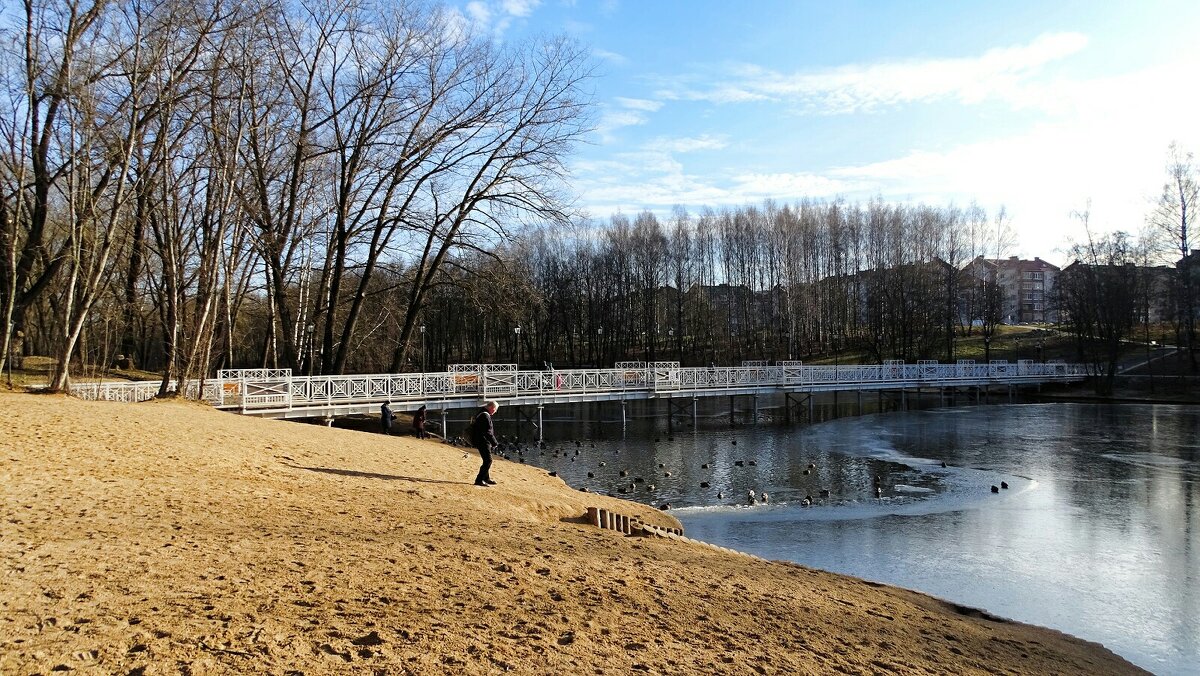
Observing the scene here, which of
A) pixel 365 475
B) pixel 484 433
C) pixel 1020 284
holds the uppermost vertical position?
pixel 1020 284

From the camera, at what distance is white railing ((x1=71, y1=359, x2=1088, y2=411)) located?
75.9 feet

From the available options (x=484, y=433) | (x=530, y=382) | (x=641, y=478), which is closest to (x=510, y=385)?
(x=530, y=382)

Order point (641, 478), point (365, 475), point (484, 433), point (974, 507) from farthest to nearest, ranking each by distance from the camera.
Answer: point (641, 478) < point (974, 507) < point (484, 433) < point (365, 475)

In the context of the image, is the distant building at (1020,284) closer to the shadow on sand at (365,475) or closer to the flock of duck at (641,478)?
the flock of duck at (641,478)

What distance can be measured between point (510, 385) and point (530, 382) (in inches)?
41.2

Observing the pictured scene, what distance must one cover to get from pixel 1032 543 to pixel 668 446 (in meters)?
16.8

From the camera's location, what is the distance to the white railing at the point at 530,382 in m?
23.1

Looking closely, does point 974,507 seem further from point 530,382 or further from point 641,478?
point 530,382

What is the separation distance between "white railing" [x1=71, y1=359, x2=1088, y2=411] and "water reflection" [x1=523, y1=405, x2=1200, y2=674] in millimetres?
2993

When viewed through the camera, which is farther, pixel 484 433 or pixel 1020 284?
pixel 1020 284

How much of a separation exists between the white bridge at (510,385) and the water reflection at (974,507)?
8.92ft

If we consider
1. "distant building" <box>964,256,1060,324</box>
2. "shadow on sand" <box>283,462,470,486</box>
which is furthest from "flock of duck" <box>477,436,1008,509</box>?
"distant building" <box>964,256,1060,324</box>

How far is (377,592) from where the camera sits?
6141 mm

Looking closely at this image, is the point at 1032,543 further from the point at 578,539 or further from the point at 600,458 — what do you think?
the point at 600,458
